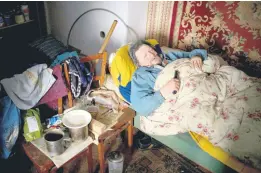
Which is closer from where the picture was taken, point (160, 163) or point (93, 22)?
point (160, 163)

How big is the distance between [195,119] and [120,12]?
1.48 m

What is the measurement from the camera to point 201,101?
5.24 feet

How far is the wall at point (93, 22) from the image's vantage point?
99.3 inches

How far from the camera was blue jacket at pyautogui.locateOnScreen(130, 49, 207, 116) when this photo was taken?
166cm

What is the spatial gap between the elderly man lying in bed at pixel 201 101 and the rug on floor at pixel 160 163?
0.38 m

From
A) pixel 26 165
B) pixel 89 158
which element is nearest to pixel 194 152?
pixel 89 158

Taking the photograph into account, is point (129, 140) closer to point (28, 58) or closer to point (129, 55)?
point (129, 55)

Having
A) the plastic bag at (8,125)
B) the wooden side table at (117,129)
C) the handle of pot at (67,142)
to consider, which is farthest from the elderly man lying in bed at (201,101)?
the plastic bag at (8,125)

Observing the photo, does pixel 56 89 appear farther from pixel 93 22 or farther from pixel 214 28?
pixel 214 28

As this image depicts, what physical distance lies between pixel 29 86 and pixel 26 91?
4 cm

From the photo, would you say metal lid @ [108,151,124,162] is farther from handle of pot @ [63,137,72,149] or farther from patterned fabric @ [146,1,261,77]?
patterned fabric @ [146,1,261,77]

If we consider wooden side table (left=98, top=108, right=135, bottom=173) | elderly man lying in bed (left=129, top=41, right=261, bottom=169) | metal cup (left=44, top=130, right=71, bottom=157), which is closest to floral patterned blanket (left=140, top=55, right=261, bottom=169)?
elderly man lying in bed (left=129, top=41, right=261, bottom=169)

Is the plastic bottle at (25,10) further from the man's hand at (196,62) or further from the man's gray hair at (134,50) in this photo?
the man's hand at (196,62)

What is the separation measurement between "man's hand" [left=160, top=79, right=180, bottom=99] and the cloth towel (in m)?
0.79
